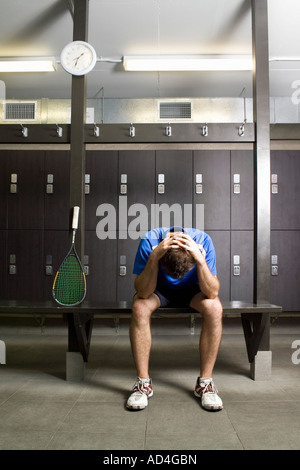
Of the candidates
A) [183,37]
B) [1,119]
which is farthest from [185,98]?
[1,119]

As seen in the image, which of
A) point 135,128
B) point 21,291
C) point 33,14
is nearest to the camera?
point 135,128

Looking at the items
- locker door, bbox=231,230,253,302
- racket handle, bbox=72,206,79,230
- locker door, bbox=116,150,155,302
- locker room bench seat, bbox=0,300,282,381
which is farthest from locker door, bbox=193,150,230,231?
racket handle, bbox=72,206,79,230

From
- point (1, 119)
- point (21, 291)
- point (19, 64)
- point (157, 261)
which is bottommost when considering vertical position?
point (21, 291)

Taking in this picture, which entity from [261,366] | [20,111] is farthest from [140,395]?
[20,111]

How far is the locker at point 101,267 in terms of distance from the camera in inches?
177

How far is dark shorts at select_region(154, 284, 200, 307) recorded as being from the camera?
2.36m

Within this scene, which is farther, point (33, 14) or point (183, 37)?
point (183, 37)

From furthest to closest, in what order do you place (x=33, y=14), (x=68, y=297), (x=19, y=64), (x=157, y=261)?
(x=19, y=64), (x=33, y=14), (x=68, y=297), (x=157, y=261)

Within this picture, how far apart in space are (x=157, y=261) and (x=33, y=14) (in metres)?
2.80

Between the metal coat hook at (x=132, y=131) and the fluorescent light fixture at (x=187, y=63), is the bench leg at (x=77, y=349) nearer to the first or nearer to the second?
the metal coat hook at (x=132, y=131)

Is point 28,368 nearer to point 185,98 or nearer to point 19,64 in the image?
point 19,64

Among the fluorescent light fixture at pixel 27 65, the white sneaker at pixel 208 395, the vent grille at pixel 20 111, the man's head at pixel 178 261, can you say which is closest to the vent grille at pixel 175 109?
the fluorescent light fixture at pixel 27 65

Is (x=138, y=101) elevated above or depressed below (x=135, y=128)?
above
